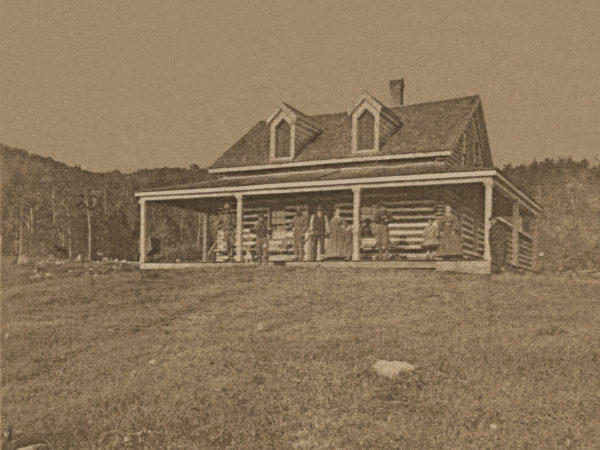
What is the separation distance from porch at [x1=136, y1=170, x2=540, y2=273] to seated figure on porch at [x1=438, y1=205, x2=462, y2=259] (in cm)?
36

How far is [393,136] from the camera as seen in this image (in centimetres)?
2689

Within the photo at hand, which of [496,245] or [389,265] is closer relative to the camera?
[496,245]

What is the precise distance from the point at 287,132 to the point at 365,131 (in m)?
3.30

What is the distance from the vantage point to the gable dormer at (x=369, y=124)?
2623cm

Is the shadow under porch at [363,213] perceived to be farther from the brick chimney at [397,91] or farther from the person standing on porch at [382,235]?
the brick chimney at [397,91]

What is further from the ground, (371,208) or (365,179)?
(365,179)

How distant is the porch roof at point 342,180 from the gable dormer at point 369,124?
3.57 ft

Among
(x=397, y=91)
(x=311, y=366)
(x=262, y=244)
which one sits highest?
(x=397, y=91)

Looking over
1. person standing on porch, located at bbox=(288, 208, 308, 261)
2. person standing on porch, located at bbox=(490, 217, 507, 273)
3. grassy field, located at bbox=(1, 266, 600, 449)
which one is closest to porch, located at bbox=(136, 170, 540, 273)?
person standing on porch, located at bbox=(490, 217, 507, 273)

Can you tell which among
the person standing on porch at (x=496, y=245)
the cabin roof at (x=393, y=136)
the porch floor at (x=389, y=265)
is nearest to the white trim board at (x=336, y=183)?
the person standing on porch at (x=496, y=245)

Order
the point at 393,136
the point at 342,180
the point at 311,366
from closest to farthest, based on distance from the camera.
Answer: the point at 311,366 → the point at 342,180 → the point at 393,136

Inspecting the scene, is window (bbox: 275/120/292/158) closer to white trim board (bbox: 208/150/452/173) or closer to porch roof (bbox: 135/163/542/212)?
white trim board (bbox: 208/150/452/173)

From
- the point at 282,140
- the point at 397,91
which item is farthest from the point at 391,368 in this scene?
the point at 397,91

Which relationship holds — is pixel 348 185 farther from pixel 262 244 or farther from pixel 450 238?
pixel 450 238
